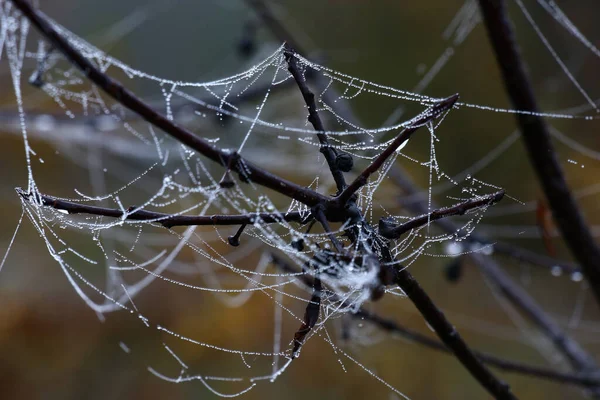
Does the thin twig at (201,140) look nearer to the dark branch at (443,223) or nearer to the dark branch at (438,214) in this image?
the dark branch at (438,214)

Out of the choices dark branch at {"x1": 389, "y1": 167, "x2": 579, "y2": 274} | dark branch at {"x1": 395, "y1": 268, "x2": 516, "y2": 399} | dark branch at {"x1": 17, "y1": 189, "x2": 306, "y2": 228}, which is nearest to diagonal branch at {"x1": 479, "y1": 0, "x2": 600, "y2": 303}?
dark branch at {"x1": 389, "y1": 167, "x2": 579, "y2": 274}

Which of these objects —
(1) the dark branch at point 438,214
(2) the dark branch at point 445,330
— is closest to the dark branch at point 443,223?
(2) the dark branch at point 445,330

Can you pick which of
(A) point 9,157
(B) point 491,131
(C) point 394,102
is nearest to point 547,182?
(C) point 394,102

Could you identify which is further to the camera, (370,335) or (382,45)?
(382,45)

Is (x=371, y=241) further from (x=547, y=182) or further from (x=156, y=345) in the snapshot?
(x=156, y=345)

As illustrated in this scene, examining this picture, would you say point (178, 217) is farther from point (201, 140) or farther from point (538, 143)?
point (538, 143)

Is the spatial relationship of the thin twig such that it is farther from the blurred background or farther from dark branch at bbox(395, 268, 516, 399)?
the blurred background
